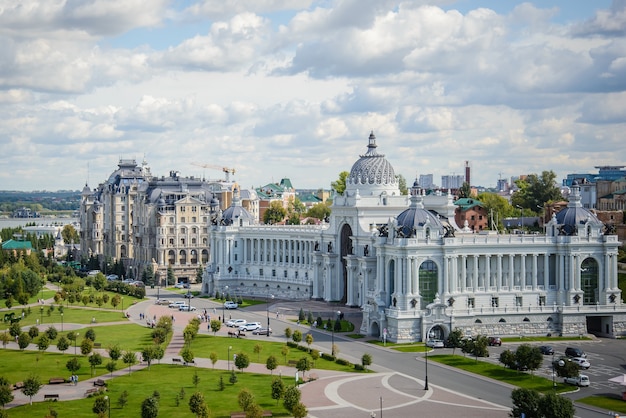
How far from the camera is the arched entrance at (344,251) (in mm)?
139000

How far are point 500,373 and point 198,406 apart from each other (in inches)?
1230

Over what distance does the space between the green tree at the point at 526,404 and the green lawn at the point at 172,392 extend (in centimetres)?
1736

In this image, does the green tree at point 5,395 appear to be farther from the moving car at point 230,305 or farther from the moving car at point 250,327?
the moving car at point 230,305

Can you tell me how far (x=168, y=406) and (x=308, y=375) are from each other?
51.8ft

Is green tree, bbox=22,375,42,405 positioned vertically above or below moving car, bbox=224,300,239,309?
below

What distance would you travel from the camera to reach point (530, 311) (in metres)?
114

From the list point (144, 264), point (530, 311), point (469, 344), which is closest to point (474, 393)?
point (469, 344)

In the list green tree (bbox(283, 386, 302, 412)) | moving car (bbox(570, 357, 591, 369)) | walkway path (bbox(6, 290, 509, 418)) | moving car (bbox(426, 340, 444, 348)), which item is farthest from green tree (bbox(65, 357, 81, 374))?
moving car (bbox(570, 357, 591, 369))

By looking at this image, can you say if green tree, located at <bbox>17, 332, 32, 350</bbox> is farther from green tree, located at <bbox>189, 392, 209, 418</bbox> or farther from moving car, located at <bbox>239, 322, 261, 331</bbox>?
green tree, located at <bbox>189, 392, 209, 418</bbox>

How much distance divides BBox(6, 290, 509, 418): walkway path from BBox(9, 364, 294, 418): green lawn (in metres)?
2.19

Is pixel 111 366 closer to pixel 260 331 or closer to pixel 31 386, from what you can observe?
pixel 31 386

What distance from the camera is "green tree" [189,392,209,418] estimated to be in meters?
71.9

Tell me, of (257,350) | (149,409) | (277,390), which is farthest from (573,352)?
(149,409)

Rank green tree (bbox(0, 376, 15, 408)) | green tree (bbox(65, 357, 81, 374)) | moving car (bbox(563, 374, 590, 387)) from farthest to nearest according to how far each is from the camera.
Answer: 1. green tree (bbox(65, 357, 81, 374))
2. moving car (bbox(563, 374, 590, 387))
3. green tree (bbox(0, 376, 15, 408))
